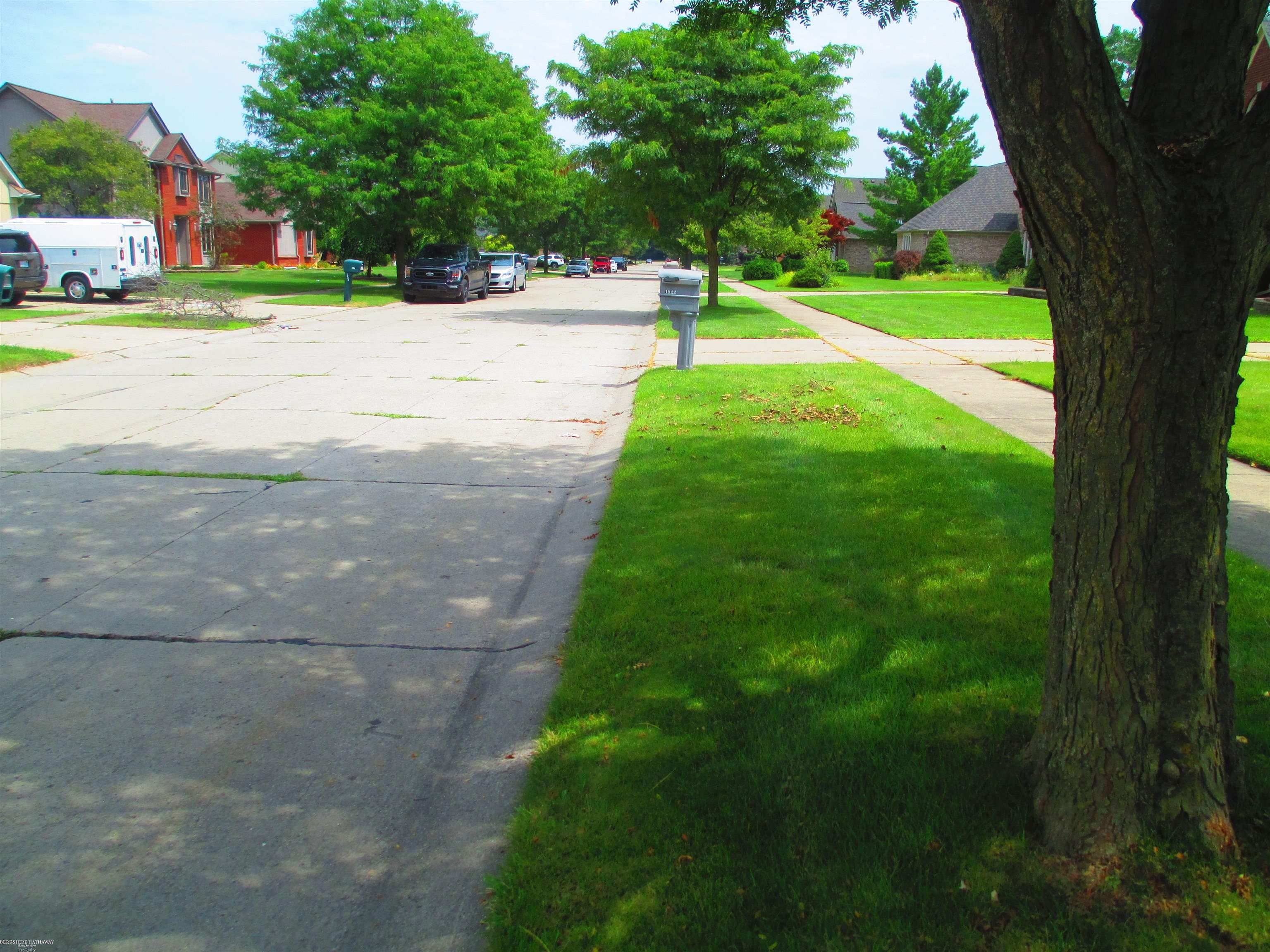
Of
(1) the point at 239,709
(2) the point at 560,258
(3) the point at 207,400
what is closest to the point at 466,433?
(3) the point at 207,400

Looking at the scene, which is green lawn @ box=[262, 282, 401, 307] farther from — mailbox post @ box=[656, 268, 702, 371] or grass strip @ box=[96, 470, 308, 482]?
grass strip @ box=[96, 470, 308, 482]

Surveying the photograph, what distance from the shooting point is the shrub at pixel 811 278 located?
45906 millimetres

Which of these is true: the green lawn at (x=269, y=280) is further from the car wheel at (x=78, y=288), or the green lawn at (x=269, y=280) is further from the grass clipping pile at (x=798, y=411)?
the grass clipping pile at (x=798, y=411)

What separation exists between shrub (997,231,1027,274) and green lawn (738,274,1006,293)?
87 cm

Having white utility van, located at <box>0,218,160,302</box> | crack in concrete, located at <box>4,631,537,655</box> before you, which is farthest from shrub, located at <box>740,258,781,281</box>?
crack in concrete, located at <box>4,631,537,655</box>

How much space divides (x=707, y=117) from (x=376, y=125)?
43.5 ft

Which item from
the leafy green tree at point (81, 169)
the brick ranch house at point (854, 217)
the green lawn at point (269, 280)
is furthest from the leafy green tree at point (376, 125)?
the brick ranch house at point (854, 217)

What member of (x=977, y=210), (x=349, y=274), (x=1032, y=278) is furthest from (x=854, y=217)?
(x=349, y=274)

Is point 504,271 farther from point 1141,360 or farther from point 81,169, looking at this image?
point 1141,360

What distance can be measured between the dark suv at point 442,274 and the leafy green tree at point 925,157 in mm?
37073

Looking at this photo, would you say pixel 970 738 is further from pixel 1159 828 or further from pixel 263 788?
pixel 263 788

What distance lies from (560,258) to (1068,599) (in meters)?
98.9

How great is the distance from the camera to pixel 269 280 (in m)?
42.0

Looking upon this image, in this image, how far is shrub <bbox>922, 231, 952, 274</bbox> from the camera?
5147 centimetres
